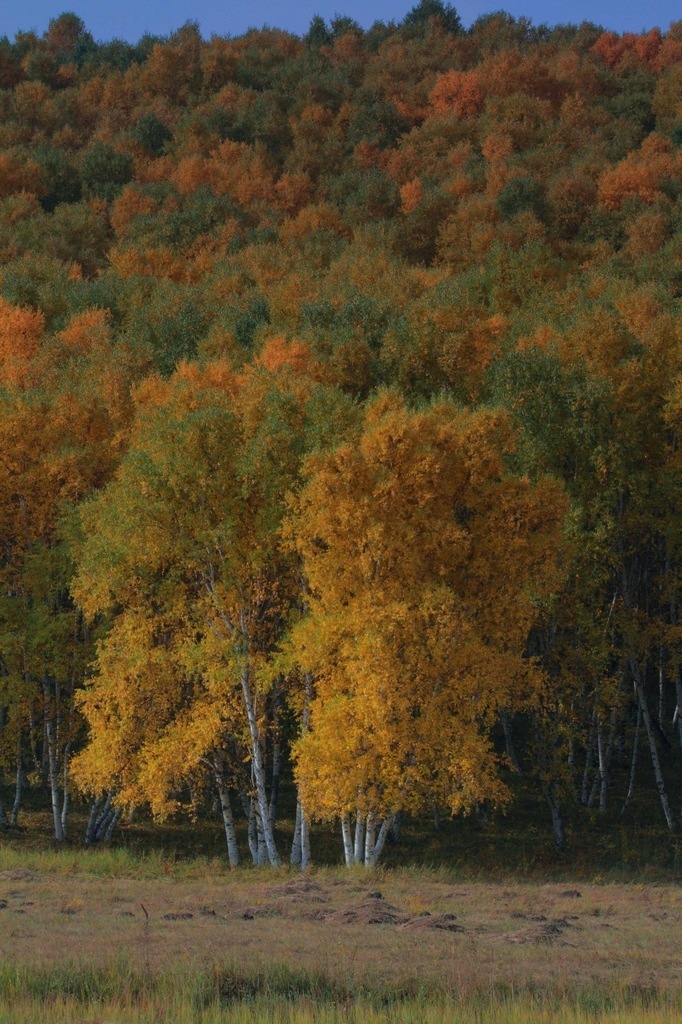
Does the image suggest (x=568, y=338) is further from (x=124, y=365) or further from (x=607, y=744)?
(x=124, y=365)

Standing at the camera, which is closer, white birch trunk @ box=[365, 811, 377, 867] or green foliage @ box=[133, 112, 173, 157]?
white birch trunk @ box=[365, 811, 377, 867]

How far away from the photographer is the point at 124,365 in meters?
59.6

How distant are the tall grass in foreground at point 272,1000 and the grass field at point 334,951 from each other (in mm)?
32

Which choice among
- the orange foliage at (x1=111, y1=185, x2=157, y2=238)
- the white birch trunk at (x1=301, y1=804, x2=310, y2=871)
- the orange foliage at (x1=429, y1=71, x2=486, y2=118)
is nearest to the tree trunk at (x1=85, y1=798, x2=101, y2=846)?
the white birch trunk at (x1=301, y1=804, x2=310, y2=871)

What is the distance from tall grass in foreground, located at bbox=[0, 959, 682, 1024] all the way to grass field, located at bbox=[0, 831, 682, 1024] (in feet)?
0.11

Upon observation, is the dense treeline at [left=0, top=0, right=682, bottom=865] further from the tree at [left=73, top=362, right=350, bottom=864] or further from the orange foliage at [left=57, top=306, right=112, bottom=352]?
the orange foliage at [left=57, top=306, right=112, bottom=352]

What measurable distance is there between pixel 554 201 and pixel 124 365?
53.9 metres

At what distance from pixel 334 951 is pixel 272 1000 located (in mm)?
3453

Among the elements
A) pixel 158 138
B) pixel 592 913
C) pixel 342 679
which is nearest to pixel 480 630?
pixel 342 679

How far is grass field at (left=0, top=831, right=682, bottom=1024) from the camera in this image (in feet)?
47.6

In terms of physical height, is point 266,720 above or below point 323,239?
below

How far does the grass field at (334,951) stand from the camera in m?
14.5

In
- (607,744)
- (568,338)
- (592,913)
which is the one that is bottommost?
(592,913)

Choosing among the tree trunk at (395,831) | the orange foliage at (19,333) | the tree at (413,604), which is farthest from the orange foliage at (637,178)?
the tree trunk at (395,831)
